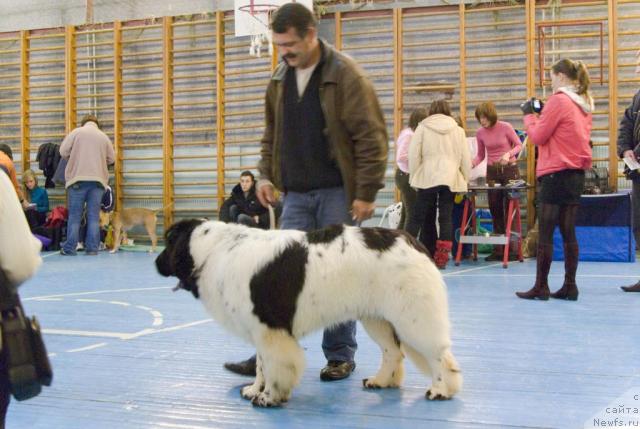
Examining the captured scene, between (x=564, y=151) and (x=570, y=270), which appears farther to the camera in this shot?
(x=570, y=270)

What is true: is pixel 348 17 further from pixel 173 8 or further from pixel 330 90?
pixel 330 90

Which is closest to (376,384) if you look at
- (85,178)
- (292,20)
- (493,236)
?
(292,20)

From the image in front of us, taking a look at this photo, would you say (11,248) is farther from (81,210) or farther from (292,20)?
(81,210)

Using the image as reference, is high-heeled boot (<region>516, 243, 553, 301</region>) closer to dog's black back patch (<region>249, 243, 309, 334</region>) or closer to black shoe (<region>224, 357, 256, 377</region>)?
black shoe (<region>224, 357, 256, 377</region>)

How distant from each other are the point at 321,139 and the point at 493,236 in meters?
4.89

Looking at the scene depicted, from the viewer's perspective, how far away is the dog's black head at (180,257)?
262 centimetres

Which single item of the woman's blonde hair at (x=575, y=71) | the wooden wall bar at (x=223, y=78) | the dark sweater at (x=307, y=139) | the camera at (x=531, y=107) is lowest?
the dark sweater at (x=307, y=139)

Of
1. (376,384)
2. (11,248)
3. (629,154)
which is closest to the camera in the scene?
(11,248)

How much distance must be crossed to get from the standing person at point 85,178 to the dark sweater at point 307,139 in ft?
22.2

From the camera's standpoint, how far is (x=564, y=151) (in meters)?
4.63

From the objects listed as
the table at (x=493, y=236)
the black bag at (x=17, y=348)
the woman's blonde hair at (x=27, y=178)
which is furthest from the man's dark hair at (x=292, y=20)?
the woman's blonde hair at (x=27, y=178)

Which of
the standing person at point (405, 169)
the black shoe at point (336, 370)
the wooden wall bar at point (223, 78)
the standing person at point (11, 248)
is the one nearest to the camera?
the standing person at point (11, 248)

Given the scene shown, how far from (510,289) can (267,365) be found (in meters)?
3.44

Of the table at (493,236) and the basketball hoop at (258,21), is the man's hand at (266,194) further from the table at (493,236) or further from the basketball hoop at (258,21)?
the basketball hoop at (258,21)
